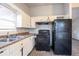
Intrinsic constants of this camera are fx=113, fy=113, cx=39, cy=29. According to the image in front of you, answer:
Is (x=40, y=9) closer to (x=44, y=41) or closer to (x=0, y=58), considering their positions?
(x=44, y=41)

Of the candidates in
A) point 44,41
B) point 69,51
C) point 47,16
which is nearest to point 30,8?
point 47,16

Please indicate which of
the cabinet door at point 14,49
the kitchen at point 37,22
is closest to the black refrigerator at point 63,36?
the kitchen at point 37,22

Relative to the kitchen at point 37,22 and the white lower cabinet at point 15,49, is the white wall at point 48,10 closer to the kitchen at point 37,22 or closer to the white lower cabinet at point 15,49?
the kitchen at point 37,22

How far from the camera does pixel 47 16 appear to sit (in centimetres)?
568

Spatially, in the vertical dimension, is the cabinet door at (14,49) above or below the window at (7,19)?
below

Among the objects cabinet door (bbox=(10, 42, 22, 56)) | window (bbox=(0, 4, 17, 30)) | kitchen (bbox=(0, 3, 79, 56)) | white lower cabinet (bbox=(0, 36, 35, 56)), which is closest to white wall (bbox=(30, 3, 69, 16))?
kitchen (bbox=(0, 3, 79, 56))

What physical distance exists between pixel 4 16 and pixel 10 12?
279 millimetres

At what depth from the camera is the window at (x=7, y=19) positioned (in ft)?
12.6

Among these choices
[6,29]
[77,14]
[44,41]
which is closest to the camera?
[6,29]

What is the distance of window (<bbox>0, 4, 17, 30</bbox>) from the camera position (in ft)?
12.6

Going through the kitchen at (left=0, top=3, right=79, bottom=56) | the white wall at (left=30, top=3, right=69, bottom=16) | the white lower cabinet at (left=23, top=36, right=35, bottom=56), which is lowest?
the white lower cabinet at (left=23, top=36, right=35, bottom=56)

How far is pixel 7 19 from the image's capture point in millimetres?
4020

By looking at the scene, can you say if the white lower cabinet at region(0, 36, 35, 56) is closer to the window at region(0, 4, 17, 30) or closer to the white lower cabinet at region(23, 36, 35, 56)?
the white lower cabinet at region(23, 36, 35, 56)

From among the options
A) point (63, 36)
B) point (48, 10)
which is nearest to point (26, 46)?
point (63, 36)
